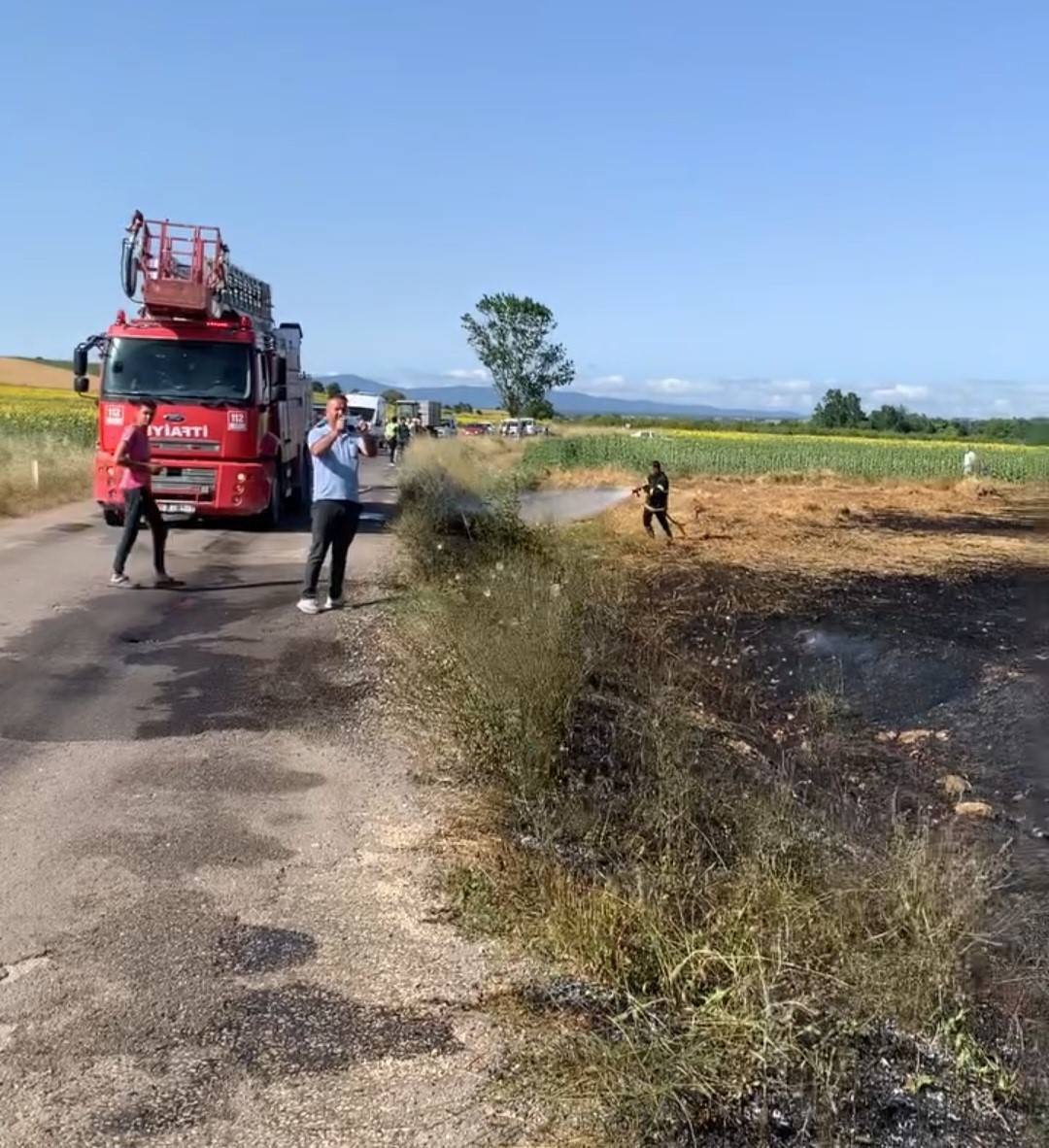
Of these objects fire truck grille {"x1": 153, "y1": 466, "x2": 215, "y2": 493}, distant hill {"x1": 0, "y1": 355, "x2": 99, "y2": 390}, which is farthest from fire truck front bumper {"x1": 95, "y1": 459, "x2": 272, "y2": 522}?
distant hill {"x1": 0, "y1": 355, "x2": 99, "y2": 390}

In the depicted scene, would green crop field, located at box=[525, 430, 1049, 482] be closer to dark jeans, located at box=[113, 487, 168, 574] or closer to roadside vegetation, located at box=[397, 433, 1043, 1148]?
dark jeans, located at box=[113, 487, 168, 574]

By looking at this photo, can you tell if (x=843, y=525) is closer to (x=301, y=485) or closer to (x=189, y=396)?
(x=301, y=485)

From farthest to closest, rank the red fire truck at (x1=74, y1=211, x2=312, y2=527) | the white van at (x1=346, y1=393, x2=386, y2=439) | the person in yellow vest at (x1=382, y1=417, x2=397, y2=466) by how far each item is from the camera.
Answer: the white van at (x1=346, y1=393, x2=386, y2=439), the person in yellow vest at (x1=382, y1=417, x2=397, y2=466), the red fire truck at (x1=74, y1=211, x2=312, y2=527)

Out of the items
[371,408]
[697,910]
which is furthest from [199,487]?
[371,408]

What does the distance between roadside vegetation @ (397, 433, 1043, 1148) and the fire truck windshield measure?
8045mm

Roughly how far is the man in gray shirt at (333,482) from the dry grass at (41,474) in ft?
31.7

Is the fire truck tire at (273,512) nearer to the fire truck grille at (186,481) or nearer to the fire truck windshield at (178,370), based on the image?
the fire truck grille at (186,481)

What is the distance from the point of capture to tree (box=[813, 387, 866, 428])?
284 feet

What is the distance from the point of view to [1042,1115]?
11.9ft

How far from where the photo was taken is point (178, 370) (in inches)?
630

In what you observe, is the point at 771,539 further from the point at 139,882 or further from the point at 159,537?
the point at 139,882

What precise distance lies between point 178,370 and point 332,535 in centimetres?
678

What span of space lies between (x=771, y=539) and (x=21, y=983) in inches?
840

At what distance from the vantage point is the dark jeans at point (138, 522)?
11.3 meters
